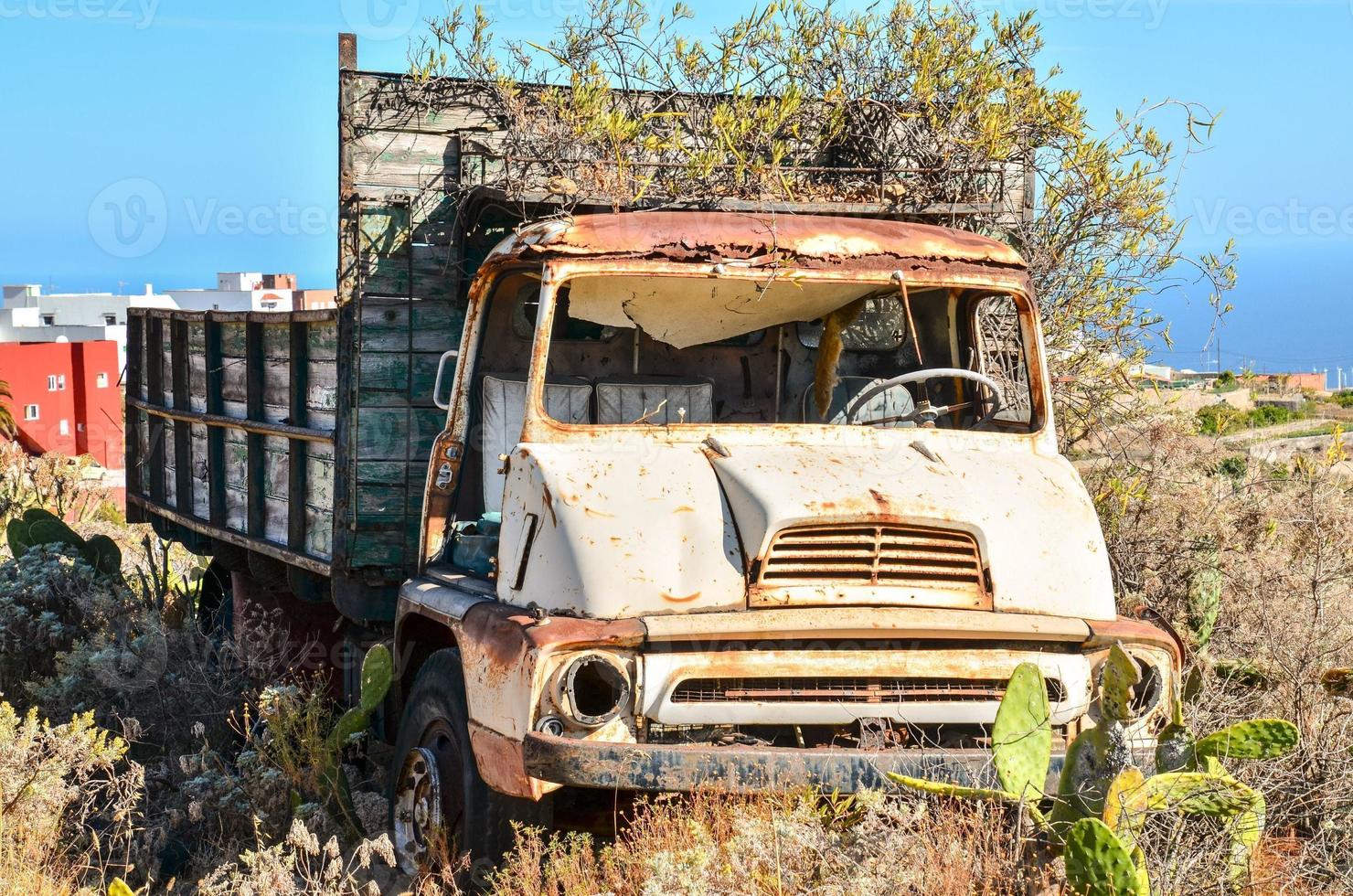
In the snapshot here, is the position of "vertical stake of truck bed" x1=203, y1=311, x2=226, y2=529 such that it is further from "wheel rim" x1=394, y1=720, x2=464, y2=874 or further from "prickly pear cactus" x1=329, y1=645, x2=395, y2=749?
"wheel rim" x1=394, y1=720, x2=464, y2=874

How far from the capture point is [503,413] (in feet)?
18.5

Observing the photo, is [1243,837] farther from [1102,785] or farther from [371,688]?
[371,688]

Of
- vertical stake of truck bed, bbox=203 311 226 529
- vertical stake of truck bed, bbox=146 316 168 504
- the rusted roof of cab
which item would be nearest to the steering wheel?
the rusted roof of cab

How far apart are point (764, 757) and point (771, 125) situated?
3806 mm

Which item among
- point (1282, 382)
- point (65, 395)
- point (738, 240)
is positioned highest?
point (738, 240)

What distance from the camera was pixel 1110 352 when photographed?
7.57 metres

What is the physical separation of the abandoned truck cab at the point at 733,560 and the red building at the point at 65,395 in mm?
26089

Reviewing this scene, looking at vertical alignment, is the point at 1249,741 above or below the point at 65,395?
above

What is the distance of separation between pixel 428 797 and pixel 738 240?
220cm

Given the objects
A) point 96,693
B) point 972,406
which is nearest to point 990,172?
point 972,406

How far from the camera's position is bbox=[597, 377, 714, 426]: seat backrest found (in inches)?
227

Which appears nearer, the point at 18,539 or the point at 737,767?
the point at 737,767

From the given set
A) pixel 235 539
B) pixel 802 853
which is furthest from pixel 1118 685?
pixel 235 539

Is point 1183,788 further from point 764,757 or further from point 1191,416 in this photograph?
point 1191,416
